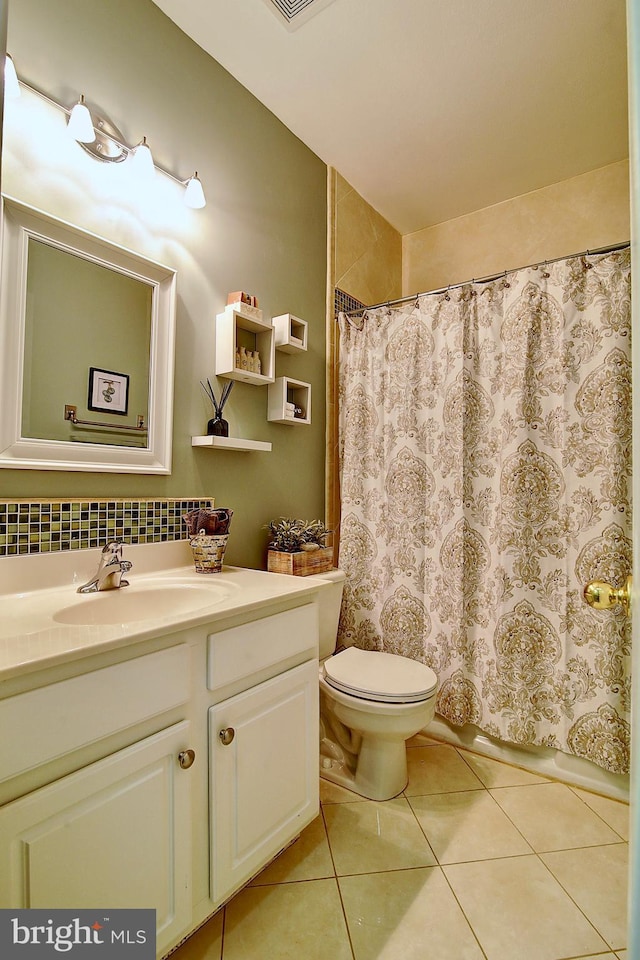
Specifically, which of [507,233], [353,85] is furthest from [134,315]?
[507,233]

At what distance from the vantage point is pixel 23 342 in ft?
4.19

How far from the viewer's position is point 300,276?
2.23 m

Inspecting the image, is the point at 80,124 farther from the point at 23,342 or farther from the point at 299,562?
the point at 299,562

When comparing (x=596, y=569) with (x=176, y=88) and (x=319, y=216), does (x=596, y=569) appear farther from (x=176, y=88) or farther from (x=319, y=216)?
(x=176, y=88)

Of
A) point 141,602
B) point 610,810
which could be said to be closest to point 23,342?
point 141,602

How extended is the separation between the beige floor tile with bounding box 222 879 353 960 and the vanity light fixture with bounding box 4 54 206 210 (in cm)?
210

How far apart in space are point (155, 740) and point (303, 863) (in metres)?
0.78

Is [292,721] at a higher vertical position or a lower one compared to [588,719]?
higher

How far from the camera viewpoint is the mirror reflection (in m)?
1.30

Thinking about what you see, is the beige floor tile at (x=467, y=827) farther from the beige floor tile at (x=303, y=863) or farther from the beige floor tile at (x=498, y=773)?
the beige floor tile at (x=303, y=863)

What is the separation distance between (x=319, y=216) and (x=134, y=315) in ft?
4.09

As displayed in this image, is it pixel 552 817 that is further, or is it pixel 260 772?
pixel 552 817
